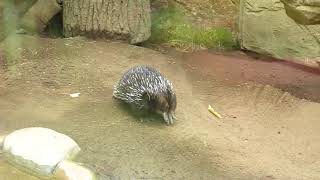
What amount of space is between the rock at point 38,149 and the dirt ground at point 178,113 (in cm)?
8

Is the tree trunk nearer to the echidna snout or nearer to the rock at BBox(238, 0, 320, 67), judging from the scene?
the rock at BBox(238, 0, 320, 67)

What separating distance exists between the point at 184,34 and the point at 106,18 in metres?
1.20

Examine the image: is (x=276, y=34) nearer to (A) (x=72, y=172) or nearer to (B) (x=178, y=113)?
(B) (x=178, y=113)

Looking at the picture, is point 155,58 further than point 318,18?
Yes

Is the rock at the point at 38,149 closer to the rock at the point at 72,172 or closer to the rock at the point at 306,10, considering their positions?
the rock at the point at 72,172

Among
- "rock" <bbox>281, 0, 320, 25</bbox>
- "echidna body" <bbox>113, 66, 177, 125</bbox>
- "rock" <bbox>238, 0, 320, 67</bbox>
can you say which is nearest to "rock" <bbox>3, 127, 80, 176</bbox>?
"echidna body" <bbox>113, 66, 177, 125</bbox>

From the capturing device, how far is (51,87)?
15.9 feet

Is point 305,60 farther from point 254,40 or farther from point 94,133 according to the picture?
point 94,133

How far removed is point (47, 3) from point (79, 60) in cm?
110

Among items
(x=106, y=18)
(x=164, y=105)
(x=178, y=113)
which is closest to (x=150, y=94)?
(x=164, y=105)

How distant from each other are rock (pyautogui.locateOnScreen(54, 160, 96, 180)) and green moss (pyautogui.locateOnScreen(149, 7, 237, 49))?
330cm

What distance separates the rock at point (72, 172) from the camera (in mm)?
3385

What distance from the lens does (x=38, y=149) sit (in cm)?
356

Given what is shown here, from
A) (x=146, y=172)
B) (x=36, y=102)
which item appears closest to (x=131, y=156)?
(x=146, y=172)
